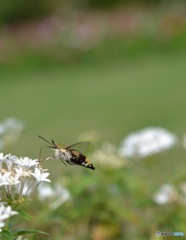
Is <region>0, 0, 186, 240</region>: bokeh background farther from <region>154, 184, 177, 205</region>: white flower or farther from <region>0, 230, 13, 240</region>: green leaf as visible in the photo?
<region>0, 230, 13, 240</region>: green leaf

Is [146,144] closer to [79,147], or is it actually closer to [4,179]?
[79,147]

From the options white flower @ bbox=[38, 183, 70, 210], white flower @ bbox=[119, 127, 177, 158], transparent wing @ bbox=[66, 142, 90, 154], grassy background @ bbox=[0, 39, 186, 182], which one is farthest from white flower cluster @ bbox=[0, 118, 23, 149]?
grassy background @ bbox=[0, 39, 186, 182]

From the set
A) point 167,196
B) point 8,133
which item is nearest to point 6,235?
point 8,133

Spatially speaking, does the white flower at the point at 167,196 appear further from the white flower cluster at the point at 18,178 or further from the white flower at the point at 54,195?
the white flower cluster at the point at 18,178

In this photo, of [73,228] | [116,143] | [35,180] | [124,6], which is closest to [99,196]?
[73,228]

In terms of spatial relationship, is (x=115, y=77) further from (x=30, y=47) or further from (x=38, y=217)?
(x=38, y=217)

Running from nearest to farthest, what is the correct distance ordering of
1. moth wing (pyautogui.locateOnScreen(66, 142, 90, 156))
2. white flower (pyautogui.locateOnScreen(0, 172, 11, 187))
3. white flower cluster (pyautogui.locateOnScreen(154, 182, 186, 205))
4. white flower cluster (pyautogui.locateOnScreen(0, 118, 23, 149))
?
white flower (pyautogui.locateOnScreen(0, 172, 11, 187)) → moth wing (pyautogui.locateOnScreen(66, 142, 90, 156)) → white flower cluster (pyautogui.locateOnScreen(0, 118, 23, 149)) → white flower cluster (pyautogui.locateOnScreen(154, 182, 186, 205))
